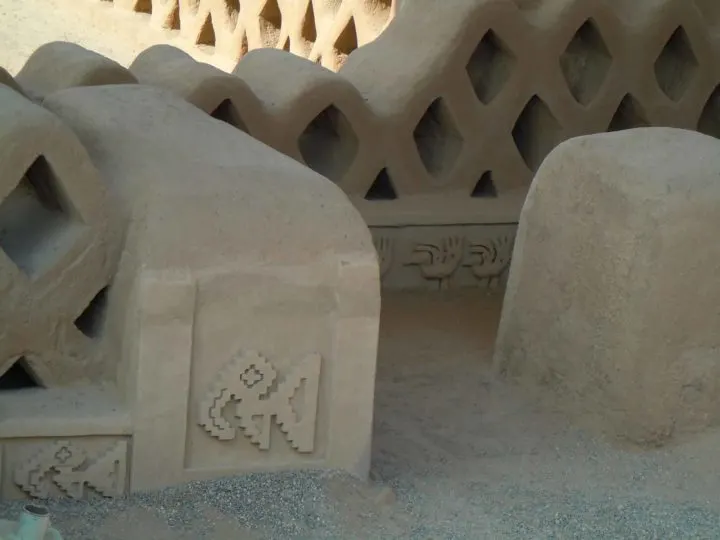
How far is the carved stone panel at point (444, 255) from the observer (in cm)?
468

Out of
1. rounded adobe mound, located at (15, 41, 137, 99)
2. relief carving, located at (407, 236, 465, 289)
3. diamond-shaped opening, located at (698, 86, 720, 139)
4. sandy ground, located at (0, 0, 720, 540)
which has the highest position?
rounded adobe mound, located at (15, 41, 137, 99)

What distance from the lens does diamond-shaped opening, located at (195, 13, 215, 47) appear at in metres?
6.68

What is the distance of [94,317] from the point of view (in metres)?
2.92

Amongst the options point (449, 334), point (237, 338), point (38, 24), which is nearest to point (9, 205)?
point (237, 338)

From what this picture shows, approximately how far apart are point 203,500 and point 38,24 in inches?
249

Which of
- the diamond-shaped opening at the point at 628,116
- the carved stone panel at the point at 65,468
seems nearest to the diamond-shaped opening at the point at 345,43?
the diamond-shaped opening at the point at 628,116

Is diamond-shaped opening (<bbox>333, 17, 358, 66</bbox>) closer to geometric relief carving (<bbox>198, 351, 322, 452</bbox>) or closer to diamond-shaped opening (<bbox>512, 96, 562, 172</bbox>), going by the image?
diamond-shaped opening (<bbox>512, 96, 562, 172</bbox>)

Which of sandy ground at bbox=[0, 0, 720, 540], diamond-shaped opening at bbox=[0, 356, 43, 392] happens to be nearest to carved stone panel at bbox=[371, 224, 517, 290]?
sandy ground at bbox=[0, 0, 720, 540]

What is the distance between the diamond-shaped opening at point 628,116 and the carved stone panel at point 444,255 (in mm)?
715

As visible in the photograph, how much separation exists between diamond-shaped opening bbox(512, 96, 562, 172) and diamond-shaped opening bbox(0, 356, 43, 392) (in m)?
2.66

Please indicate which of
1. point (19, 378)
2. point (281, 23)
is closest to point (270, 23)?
point (281, 23)

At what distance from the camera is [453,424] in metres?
3.55

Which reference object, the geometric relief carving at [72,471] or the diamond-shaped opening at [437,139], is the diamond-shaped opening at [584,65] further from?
the geometric relief carving at [72,471]

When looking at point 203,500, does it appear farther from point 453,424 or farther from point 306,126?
point 306,126
